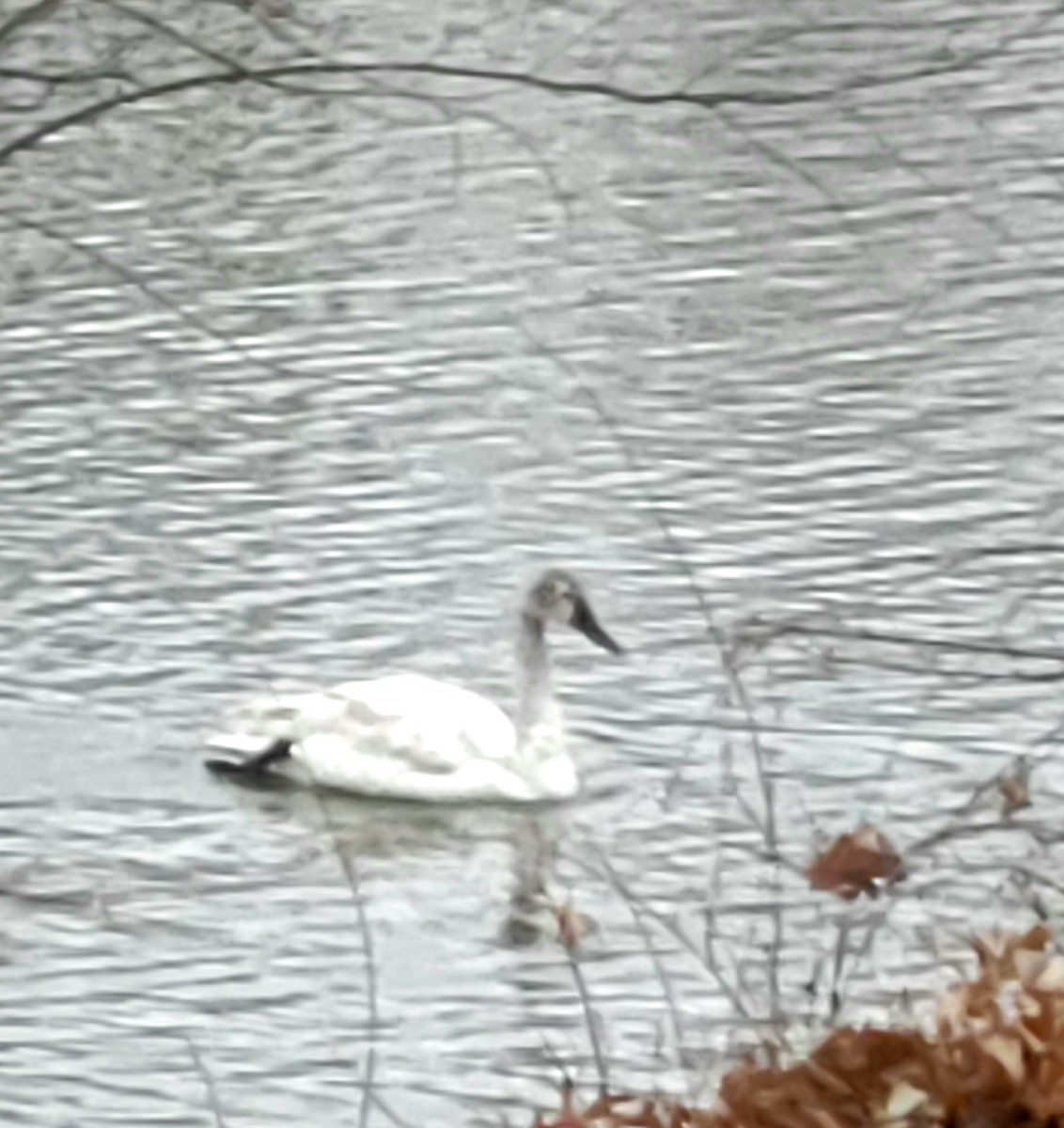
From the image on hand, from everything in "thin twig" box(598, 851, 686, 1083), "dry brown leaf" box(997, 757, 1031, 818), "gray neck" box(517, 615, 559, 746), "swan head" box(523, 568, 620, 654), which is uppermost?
"dry brown leaf" box(997, 757, 1031, 818)

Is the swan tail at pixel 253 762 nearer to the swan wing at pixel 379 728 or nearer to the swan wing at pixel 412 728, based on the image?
the swan wing at pixel 379 728

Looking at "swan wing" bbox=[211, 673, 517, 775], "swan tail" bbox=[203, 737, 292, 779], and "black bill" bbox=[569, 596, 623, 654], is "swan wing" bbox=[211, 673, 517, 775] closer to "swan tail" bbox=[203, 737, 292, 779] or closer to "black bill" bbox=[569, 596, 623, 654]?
"swan tail" bbox=[203, 737, 292, 779]

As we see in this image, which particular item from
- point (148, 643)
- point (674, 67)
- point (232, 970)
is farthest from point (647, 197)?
point (232, 970)

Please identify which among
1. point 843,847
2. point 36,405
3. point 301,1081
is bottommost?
point 36,405

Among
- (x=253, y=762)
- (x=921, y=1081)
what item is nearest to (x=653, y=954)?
(x=921, y=1081)

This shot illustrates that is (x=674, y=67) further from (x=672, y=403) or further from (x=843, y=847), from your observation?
(x=843, y=847)

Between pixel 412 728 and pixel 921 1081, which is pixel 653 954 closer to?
pixel 921 1081

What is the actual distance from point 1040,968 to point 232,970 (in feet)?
10.0

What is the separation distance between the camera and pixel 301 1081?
16.1 feet

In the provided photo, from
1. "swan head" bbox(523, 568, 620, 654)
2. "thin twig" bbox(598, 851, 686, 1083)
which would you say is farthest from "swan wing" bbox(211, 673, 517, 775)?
"thin twig" bbox(598, 851, 686, 1083)

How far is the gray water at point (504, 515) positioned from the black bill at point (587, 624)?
0.24 ft

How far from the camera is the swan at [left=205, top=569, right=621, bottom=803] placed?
641cm

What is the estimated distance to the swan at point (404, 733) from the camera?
641 centimetres

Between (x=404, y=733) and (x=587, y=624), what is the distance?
0.45 metres
